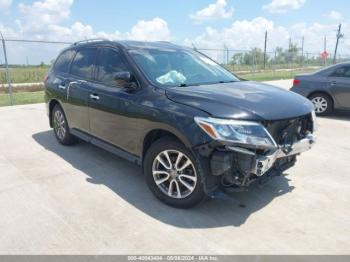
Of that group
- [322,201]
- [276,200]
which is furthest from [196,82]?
[322,201]

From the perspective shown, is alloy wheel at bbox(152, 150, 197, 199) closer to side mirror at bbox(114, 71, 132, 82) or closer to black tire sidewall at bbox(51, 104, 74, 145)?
side mirror at bbox(114, 71, 132, 82)

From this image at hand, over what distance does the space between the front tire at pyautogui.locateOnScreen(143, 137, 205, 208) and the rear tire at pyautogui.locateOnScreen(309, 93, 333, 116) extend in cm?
645

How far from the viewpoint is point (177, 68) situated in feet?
14.1

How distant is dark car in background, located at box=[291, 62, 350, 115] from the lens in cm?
832

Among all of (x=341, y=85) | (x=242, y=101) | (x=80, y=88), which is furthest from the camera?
(x=341, y=85)

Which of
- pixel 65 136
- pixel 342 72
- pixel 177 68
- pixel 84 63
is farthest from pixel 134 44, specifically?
pixel 342 72

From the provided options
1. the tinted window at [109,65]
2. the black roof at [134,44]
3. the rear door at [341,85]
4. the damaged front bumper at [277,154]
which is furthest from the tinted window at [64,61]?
the rear door at [341,85]

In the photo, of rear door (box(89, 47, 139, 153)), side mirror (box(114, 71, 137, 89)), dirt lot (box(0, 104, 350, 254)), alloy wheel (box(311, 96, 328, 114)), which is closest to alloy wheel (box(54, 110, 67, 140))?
dirt lot (box(0, 104, 350, 254))

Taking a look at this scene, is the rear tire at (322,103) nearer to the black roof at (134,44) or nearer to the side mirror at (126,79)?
the black roof at (134,44)

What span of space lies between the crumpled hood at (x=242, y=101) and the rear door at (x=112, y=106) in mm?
655

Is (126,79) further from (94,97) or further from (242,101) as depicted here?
(242,101)

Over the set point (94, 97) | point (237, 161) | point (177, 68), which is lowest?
point (237, 161)

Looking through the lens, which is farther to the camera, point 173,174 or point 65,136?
point 65,136

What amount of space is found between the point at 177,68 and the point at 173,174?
149 centimetres
